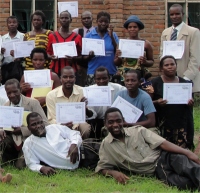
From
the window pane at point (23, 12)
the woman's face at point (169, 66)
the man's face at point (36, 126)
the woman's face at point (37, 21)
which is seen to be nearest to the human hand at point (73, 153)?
the man's face at point (36, 126)

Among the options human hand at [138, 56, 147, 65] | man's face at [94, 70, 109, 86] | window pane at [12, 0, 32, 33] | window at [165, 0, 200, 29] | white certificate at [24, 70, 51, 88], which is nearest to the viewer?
man's face at [94, 70, 109, 86]

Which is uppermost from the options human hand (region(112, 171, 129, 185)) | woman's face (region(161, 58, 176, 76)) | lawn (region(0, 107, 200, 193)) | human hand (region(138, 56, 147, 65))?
human hand (region(138, 56, 147, 65))

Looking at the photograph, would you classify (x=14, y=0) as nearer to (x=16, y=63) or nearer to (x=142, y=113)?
(x=16, y=63)

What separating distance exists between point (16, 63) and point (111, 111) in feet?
8.65

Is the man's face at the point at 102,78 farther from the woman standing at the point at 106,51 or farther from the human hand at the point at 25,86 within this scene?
the human hand at the point at 25,86

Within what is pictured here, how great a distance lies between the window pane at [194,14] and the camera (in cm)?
1107

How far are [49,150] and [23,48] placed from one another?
2.20 metres

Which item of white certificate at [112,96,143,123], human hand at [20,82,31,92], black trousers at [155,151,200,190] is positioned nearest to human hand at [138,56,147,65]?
white certificate at [112,96,143,123]

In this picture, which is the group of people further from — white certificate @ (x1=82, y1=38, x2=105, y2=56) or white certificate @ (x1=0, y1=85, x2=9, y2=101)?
white certificate @ (x1=0, y1=85, x2=9, y2=101)

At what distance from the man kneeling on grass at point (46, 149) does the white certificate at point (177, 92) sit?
4.62 ft

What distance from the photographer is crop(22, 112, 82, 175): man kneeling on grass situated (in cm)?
664

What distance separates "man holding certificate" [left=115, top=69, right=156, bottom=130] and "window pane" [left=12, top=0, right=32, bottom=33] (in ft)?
12.8

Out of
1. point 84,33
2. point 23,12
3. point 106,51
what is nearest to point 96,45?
point 106,51

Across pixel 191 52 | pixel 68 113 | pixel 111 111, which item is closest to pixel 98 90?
pixel 68 113
